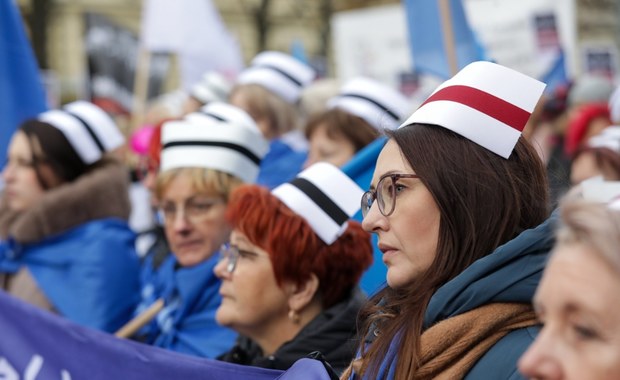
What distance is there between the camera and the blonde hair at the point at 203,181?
4.46 meters

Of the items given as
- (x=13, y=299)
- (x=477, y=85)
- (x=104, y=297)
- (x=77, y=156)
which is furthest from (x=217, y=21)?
(x=477, y=85)

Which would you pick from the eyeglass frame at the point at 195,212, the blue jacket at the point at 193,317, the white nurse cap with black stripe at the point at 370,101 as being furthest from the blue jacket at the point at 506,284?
the white nurse cap with black stripe at the point at 370,101

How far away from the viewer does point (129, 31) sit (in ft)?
35.5

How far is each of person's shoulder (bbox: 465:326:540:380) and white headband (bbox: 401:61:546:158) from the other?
497mm

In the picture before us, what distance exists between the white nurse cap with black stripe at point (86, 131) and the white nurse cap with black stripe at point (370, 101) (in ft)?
4.09

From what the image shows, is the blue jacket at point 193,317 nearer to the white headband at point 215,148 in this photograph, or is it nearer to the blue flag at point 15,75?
the white headband at point 215,148

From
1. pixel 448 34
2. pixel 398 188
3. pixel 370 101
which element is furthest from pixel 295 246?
pixel 370 101

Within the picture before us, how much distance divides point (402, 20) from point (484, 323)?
8.42 m

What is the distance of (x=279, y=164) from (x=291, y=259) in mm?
2456

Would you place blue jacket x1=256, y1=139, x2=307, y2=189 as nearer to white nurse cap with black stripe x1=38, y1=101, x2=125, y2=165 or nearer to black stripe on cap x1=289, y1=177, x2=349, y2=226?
white nurse cap with black stripe x1=38, y1=101, x2=125, y2=165

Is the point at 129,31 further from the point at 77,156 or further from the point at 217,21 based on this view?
the point at 77,156

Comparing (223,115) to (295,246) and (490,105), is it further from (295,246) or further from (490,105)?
(490,105)

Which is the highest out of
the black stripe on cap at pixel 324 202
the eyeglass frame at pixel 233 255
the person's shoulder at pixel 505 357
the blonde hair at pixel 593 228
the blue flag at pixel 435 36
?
the blonde hair at pixel 593 228

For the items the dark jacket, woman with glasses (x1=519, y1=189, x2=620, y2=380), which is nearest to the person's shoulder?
woman with glasses (x1=519, y1=189, x2=620, y2=380)
